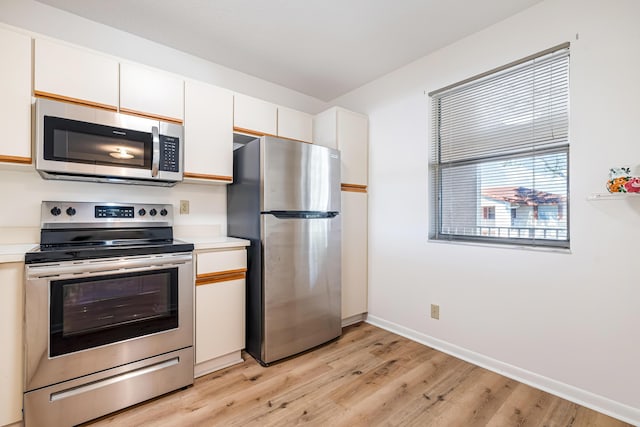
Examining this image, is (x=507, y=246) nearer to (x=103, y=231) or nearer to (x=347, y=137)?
(x=347, y=137)

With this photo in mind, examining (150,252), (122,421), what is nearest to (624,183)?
(150,252)

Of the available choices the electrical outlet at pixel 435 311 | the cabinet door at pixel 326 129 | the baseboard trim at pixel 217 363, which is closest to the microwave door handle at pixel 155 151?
the baseboard trim at pixel 217 363

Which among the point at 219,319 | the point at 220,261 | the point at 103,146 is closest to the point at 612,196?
the point at 220,261

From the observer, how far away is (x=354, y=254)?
9.86 feet

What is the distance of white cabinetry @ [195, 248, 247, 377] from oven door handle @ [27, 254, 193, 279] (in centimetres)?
22

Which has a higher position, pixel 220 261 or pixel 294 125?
pixel 294 125

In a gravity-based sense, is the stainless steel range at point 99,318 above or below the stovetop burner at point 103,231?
below

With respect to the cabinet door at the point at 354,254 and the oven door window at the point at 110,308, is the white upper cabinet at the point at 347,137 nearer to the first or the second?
the cabinet door at the point at 354,254

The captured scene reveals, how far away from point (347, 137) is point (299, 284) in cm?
152

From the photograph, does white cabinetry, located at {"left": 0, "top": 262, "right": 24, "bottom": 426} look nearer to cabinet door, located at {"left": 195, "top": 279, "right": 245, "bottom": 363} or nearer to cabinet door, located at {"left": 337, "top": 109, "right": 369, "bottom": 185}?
cabinet door, located at {"left": 195, "top": 279, "right": 245, "bottom": 363}

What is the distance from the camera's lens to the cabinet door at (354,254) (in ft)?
9.58

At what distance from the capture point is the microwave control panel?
209cm

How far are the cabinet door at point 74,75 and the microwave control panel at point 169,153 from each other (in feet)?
1.19

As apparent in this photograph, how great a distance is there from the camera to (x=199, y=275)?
2039 millimetres
